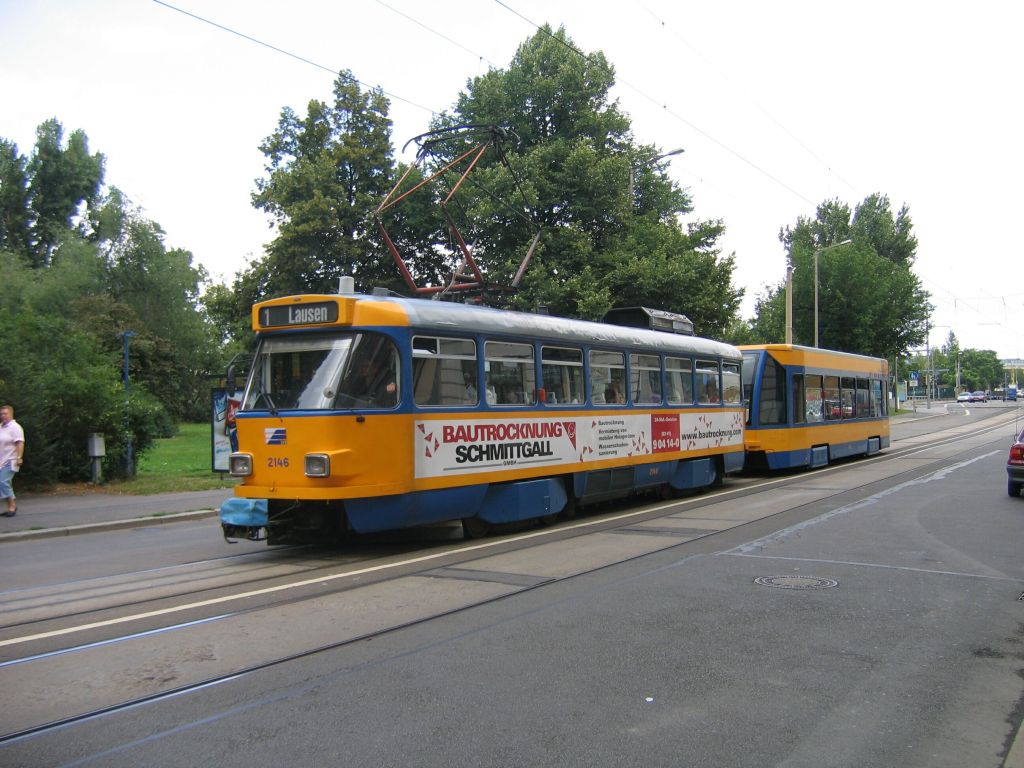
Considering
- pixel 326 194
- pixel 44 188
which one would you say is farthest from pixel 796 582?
pixel 44 188

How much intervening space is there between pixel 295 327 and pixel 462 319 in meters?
2.07

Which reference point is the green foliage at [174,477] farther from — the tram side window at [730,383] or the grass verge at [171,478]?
the tram side window at [730,383]

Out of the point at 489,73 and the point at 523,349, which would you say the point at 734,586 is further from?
the point at 489,73

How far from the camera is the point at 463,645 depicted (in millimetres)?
5938

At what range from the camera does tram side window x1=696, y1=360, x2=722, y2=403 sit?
16.7 meters

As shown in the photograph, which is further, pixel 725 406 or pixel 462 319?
pixel 725 406

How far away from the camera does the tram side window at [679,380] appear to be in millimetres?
15594

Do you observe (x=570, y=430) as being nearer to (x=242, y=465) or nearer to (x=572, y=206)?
(x=242, y=465)

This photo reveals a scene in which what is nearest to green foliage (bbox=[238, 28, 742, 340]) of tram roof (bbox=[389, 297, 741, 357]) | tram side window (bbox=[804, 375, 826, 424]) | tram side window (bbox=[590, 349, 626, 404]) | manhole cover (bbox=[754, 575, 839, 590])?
tram side window (bbox=[804, 375, 826, 424])

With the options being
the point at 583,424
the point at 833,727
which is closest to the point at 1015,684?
the point at 833,727

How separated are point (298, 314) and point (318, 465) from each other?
1.89 metres

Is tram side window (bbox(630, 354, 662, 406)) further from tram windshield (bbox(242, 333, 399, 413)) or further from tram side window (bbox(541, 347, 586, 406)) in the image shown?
tram windshield (bbox(242, 333, 399, 413))

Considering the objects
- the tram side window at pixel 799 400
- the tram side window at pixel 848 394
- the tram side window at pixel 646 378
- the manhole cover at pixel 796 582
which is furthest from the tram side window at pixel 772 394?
the manhole cover at pixel 796 582

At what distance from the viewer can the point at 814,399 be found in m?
22.0
